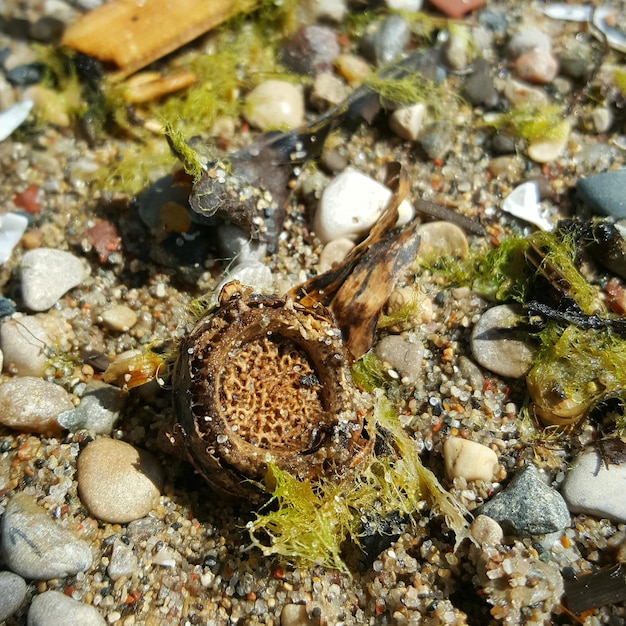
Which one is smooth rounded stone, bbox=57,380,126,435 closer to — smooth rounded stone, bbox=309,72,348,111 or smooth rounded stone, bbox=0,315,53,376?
smooth rounded stone, bbox=0,315,53,376

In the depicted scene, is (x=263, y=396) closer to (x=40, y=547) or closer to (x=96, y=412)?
(x=96, y=412)

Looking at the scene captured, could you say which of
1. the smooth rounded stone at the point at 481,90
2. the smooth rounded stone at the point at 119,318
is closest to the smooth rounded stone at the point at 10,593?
the smooth rounded stone at the point at 119,318

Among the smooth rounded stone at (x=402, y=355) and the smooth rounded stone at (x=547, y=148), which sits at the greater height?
the smooth rounded stone at (x=547, y=148)

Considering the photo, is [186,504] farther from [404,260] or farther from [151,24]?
[151,24]

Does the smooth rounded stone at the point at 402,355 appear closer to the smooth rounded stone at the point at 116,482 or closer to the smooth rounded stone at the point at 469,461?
the smooth rounded stone at the point at 469,461

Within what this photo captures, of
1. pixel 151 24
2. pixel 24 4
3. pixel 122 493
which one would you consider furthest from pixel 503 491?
pixel 24 4

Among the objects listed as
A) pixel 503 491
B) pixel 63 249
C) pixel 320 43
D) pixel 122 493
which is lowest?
pixel 503 491
